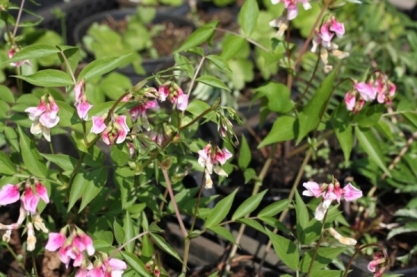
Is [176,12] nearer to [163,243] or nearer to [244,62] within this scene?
[244,62]

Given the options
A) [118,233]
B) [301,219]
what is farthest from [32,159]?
[301,219]

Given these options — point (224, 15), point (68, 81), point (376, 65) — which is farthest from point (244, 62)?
point (68, 81)

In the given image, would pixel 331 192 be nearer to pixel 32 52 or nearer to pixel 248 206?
pixel 248 206

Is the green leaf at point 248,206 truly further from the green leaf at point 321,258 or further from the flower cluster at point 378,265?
the flower cluster at point 378,265

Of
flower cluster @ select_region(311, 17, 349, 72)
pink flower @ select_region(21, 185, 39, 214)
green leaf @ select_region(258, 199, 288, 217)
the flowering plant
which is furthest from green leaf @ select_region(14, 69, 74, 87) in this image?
flower cluster @ select_region(311, 17, 349, 72)

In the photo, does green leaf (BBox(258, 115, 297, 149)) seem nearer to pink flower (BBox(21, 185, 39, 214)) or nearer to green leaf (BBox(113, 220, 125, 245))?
green leaf (BBox(113, 220, 125, 245))
